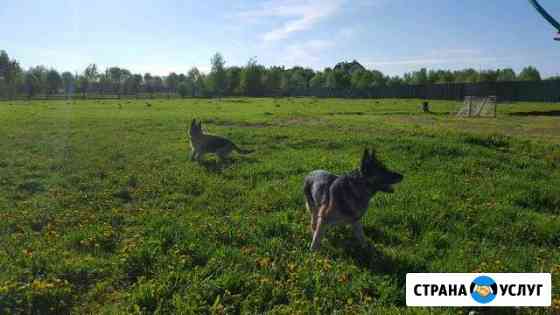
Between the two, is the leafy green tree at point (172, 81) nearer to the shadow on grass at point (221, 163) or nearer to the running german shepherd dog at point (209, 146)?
the running german shepherd dog at point (209, 146)

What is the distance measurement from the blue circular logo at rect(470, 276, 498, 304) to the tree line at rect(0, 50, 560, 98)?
81.8 meters

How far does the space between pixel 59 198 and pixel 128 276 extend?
3.81 metres

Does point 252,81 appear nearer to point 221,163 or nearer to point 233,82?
point 233,82

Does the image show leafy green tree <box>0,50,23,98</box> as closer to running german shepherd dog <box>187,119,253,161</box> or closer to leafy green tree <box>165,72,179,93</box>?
leafy green tree <box>165,72,179,93</box>

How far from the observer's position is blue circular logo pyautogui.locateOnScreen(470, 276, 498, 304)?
169 inches

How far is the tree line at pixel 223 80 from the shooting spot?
3489 inches

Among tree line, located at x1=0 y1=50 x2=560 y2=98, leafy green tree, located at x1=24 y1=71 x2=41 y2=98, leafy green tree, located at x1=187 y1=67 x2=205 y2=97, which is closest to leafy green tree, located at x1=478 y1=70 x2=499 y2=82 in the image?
tree line, located at x1=0 y1=50 x2=560 y2=98

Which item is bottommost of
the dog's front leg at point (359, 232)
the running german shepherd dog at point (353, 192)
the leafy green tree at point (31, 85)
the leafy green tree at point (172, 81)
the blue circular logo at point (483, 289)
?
the blue circular logo at point (483, 289)

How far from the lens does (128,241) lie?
5.48 meters

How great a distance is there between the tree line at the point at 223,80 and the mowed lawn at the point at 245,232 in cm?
7723

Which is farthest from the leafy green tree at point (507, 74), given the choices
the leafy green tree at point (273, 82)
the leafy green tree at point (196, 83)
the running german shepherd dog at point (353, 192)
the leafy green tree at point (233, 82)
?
the running german shepherd dog at point (353, 192)

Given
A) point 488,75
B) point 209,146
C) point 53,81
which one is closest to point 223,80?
point 53,81

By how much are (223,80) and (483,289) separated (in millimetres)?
96340

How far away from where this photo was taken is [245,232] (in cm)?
588
